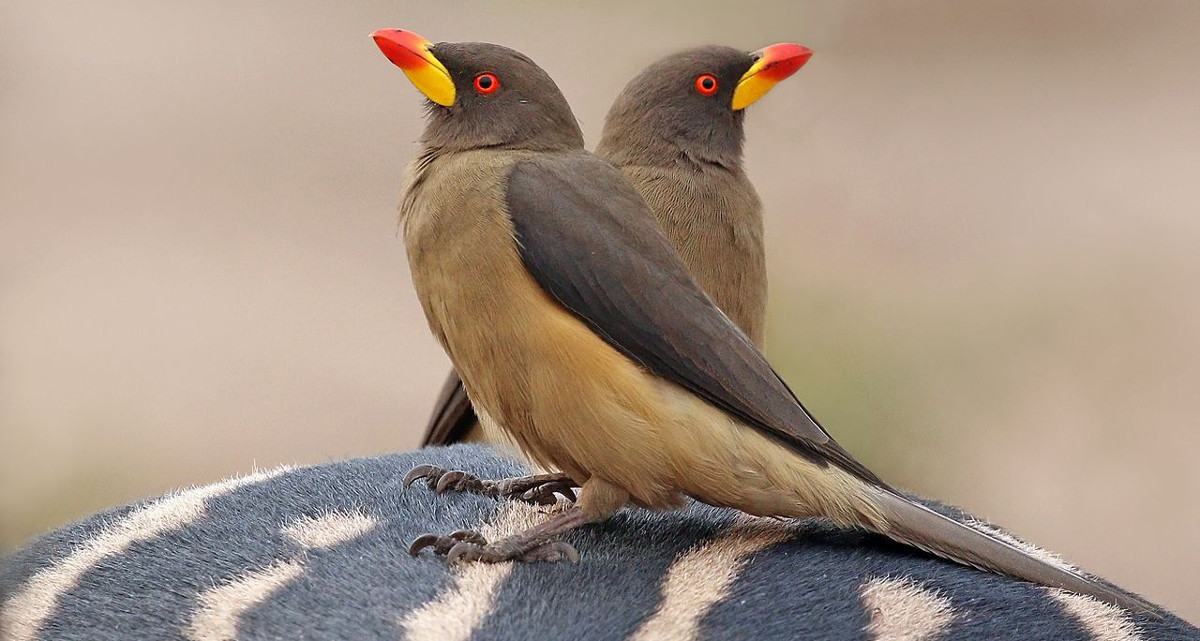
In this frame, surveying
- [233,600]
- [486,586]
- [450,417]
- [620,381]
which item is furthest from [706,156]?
[233,600]

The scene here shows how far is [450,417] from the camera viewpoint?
224 centimetres

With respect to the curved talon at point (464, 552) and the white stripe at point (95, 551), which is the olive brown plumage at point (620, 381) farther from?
the white stripe at point (95, 551)

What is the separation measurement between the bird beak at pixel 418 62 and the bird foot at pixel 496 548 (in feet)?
Result: 1.73

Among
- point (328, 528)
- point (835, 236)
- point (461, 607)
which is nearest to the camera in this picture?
point (461, 607)

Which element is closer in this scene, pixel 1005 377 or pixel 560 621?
pixel 560 621

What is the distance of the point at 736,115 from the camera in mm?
1934

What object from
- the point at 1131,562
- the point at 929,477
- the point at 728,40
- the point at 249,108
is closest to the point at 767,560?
the point at 728,40

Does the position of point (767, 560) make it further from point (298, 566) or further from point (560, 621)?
point (298, 566)

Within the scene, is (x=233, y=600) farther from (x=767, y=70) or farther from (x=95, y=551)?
(x=767, y=70)

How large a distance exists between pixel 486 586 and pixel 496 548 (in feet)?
0.26

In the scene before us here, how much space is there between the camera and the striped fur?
52.6 inches

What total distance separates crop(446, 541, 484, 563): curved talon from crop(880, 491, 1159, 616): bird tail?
17.1 inches

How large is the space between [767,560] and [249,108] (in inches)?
91.0

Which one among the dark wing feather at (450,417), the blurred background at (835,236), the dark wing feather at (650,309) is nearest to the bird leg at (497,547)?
the dark wing feather at (650,309)
